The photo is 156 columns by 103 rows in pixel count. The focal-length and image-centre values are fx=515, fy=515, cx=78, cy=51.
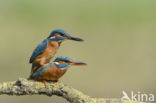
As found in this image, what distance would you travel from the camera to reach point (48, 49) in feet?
13.7

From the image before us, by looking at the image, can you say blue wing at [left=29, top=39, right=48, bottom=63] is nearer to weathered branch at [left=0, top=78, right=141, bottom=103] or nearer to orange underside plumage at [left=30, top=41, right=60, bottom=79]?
orange underside plumage at [left=30, top=41, right=60, bottom=79]

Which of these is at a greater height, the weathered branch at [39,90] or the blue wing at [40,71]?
the blue wing at [40,71]

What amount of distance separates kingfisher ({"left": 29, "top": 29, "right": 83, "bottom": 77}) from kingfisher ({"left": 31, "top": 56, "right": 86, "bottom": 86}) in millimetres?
57

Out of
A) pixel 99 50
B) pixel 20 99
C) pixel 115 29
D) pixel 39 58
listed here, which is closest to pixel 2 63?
pixel 20 99

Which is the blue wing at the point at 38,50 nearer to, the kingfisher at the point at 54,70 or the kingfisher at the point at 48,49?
the kingfisher at the point at 48,49

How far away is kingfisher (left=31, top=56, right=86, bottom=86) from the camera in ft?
13.6

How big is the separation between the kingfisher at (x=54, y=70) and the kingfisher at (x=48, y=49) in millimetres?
57

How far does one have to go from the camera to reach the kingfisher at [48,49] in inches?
162

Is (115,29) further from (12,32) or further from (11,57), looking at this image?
(11,57)

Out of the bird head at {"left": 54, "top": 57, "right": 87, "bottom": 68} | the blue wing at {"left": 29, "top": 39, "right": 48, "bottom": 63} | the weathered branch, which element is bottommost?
the weathered branch

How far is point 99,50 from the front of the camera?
615 inches

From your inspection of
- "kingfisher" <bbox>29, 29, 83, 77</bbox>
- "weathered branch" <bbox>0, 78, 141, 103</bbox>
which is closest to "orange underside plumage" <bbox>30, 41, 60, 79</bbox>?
"kingfisher" <bbox>29, 29, 83, 77</bbox>

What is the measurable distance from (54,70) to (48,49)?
7.0 inches

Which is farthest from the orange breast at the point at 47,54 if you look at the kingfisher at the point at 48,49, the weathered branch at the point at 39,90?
the weathered branch at the point at 39,90
